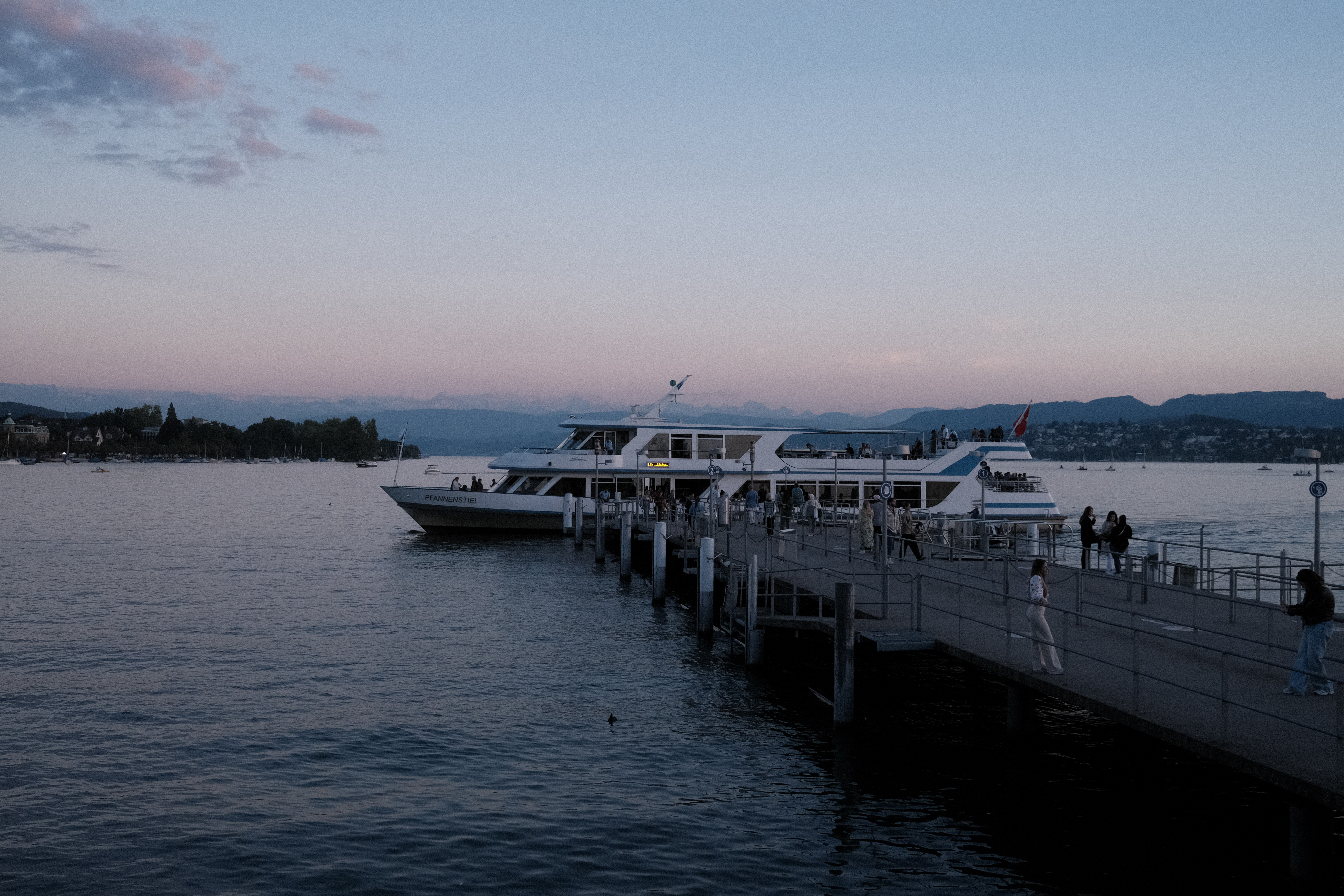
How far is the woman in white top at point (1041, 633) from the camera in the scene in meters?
15.1

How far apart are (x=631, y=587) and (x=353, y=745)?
2215 cm

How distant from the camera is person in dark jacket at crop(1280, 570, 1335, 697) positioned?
43.9ft

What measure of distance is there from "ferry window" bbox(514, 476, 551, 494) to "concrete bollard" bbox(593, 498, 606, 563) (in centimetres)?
662

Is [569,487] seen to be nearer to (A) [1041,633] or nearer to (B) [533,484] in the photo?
(B) [533,484]

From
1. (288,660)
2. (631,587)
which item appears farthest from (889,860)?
(631,587)

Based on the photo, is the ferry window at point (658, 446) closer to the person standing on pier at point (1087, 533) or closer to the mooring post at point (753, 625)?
the person standing on pier at point (1087, 533)

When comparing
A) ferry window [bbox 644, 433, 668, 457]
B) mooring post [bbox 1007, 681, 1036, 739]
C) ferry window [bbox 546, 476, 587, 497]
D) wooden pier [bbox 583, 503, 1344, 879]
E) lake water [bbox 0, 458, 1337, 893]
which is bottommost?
lake water [bbox 0, 458, 1337, 893]

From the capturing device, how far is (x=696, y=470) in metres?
55.0

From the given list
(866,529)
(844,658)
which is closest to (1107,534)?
(866,529)

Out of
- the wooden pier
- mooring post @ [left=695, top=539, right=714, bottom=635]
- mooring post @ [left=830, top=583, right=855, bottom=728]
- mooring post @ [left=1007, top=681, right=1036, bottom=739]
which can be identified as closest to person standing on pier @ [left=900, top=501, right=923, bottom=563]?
the wooden pier

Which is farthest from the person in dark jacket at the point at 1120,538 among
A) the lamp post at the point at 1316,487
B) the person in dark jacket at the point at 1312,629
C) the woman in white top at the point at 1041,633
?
the person in dark jacket at the point at 1312,629

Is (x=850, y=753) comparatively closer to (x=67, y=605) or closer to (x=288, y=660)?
(x=288, y=660)

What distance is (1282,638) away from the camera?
18.3 m

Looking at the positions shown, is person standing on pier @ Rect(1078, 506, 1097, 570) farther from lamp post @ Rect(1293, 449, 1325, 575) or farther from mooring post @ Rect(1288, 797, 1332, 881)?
mooring post @ Rect(1288, 797, 1332, 881)
